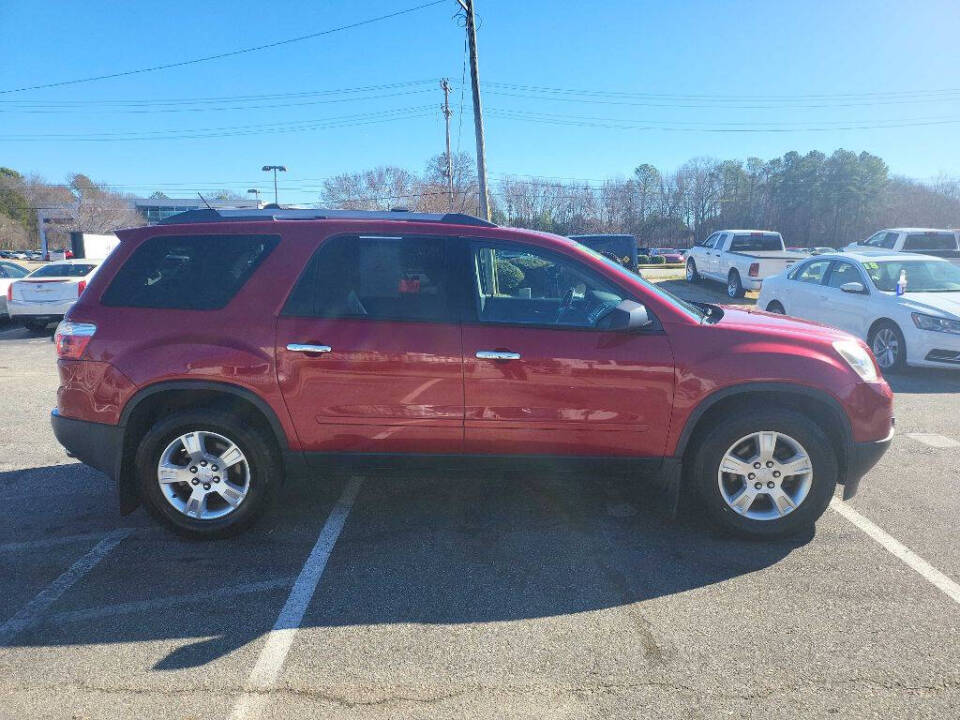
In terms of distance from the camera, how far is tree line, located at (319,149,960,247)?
62.1 meters

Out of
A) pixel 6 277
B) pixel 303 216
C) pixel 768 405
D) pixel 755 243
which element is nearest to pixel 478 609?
pixel 768 405

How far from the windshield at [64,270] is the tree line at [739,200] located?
3725 centimetres

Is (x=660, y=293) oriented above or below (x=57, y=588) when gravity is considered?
above

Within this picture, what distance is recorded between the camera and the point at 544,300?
407cm

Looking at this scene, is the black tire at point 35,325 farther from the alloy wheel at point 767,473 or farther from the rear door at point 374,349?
the alloy wheel at point 767,473

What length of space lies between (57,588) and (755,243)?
19.6 metres

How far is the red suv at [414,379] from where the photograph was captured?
12.2 ft

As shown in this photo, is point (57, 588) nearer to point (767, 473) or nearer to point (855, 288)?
point (767, 473)

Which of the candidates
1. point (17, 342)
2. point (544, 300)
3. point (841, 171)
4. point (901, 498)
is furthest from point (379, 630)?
point (841, 171)

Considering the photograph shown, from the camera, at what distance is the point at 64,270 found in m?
14.4

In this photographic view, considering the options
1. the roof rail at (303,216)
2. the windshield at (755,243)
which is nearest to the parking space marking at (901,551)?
the roof rail at (303,216)

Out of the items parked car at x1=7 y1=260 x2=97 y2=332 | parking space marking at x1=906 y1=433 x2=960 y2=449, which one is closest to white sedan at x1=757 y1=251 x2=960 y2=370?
parking space marking at x1=906 y1=433 x2=960 y2=449

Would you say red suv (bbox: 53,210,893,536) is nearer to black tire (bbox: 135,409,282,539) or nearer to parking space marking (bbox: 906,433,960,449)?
black tire (bbox: 135,409,282,539)

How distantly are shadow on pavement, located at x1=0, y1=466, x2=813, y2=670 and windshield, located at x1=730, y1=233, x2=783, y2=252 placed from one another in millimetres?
16517
